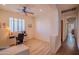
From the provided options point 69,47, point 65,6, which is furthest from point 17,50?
point 65,6

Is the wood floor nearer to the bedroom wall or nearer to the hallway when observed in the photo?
the bedroom wall

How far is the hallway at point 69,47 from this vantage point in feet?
6.24

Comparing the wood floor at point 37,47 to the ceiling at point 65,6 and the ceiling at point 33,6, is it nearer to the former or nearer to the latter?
the ceiling at point 33,6

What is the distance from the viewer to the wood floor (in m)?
1.89

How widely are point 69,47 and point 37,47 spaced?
595mm

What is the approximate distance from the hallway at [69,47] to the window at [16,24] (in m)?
0.80

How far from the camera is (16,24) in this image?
6.62 feet

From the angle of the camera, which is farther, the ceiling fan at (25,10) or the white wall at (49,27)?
the white wall at (49,27)

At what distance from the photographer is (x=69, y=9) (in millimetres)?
1978

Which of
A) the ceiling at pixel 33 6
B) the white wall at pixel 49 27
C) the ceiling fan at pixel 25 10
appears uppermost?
the ceiling at pixel 33 6

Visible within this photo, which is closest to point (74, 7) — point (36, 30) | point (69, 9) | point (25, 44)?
point (69, 9)

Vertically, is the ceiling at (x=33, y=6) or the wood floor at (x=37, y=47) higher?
the ceiling at (x=33, y=6)

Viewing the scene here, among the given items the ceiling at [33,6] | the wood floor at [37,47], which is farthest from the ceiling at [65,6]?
the wood floor at [37,47]

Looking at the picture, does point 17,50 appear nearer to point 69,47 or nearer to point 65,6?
point 69,47
